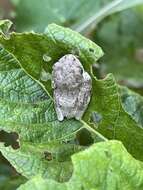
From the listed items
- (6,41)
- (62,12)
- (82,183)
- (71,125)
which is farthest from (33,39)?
(62,12)

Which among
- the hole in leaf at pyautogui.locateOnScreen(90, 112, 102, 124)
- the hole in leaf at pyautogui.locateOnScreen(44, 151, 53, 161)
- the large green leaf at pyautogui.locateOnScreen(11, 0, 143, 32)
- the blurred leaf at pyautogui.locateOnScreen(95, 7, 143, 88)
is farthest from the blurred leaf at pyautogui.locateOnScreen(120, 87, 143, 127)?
the large green leaf at pyautogui.locateOnScreen(11, 0, 143, 32)

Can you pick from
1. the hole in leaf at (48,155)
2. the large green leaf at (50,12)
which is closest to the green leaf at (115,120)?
the hole in leaf at (48,155)

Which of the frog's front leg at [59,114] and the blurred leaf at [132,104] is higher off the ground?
the frog's front leg at [59,114]

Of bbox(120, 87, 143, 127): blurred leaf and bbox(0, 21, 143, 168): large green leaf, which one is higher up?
bbox(0, 21, 143, 168): large green leaf

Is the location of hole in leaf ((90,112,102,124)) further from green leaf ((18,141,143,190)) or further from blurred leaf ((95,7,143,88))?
blurred leaf ((95,7,143,88))

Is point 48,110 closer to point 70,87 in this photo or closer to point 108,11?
point 70,87

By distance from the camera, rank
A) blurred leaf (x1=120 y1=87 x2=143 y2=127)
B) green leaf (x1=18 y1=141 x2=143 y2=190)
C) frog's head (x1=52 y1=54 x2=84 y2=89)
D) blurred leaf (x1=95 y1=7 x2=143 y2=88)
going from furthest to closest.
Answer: blurred leaf (x1=95 y1=7 x2=143 y2=88), blurred leaf (x1=120 y1=87 x2=143 y2=127), frog's head (x1=52 y1=54 x2=84 y2=89), green leaf (x1=18 y1=141 x2=143 y2=190)

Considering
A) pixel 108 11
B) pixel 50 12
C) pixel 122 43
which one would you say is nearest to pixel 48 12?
pixel 50 12

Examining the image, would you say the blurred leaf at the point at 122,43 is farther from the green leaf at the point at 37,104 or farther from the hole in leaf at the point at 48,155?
the hole in leaf at the point at 48,155
